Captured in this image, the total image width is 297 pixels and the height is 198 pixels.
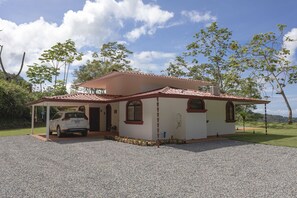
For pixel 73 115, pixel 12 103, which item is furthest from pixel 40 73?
pixel 73 115

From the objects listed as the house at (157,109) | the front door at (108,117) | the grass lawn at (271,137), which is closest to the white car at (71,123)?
the house at (157,109)

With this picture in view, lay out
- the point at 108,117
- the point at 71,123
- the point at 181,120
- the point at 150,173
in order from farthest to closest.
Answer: the point at 108,117 → the point at 71,123 → the point at 181,120 → the point at 150,173

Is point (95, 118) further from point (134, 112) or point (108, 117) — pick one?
point (134, 112)

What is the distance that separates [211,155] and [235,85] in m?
21.9

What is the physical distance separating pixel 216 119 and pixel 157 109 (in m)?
6.98

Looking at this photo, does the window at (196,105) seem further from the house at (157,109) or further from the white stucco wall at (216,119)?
the white stucco wall at (216,119)

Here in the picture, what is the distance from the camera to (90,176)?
6707 mm

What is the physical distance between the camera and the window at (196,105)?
1435 cm

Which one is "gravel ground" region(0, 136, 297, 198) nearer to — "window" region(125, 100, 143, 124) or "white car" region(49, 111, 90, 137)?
"window" region(125, 100, 143, 124)

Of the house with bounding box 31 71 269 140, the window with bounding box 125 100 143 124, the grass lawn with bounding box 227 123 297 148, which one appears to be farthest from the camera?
the window with bounding box 125 100 143 124

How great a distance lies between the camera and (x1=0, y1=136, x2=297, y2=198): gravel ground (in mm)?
5402

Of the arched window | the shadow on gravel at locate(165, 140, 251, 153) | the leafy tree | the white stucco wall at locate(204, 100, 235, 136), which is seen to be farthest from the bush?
the arched window

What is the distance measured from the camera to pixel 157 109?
12.5 meters

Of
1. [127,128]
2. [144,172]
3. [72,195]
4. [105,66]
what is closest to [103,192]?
[72,195]
